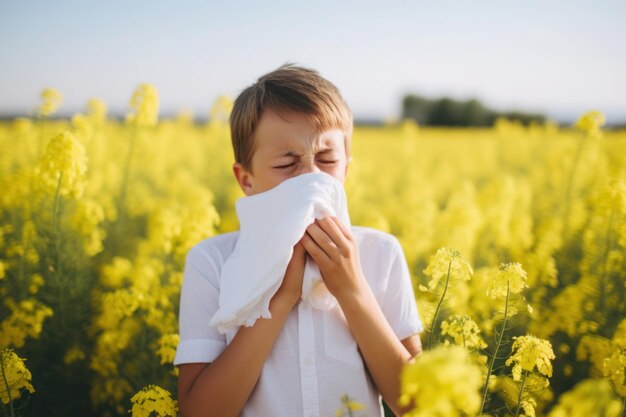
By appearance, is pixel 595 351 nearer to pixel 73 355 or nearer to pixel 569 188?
pixel 569 188

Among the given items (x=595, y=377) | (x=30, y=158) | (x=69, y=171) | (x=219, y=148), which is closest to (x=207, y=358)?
(x=69, y=171)

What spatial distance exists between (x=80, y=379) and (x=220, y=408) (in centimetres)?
155

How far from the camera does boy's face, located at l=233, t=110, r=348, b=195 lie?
1591 mm

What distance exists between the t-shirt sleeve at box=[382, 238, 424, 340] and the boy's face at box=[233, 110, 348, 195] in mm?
378

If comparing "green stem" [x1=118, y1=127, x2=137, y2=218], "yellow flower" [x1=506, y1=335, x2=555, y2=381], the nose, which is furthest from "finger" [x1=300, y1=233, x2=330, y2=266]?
"green stem" [x1=118, y1=127, x2=137, y2=218]

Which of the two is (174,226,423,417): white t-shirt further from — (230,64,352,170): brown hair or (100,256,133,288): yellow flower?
(100,256,133,288): yellow flower

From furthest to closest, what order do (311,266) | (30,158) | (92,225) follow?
(30,158)
(92,225)
(311,266)

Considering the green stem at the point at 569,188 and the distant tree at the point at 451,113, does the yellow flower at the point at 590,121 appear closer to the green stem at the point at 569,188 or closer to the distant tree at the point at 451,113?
the green stem at the point at 569,188

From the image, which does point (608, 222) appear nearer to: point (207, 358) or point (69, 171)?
point (207, 358)

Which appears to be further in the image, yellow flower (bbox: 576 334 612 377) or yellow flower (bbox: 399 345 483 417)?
yellow flower (bbox: 576 334 612 377)

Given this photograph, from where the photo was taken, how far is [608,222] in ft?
8.84

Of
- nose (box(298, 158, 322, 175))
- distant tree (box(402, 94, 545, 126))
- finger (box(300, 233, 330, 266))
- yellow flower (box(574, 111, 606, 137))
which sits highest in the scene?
distant tree (box(402, 94, 545, 126))

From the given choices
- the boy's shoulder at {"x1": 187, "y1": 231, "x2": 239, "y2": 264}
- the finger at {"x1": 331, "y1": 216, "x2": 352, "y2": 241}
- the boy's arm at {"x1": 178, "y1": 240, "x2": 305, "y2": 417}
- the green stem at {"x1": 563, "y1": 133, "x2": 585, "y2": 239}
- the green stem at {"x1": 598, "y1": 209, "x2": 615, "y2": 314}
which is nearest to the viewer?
the boy's arm at {"x1": 178, "y1": 240, "x2": 305, "y2": 417}

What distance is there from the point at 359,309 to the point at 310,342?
193mm
